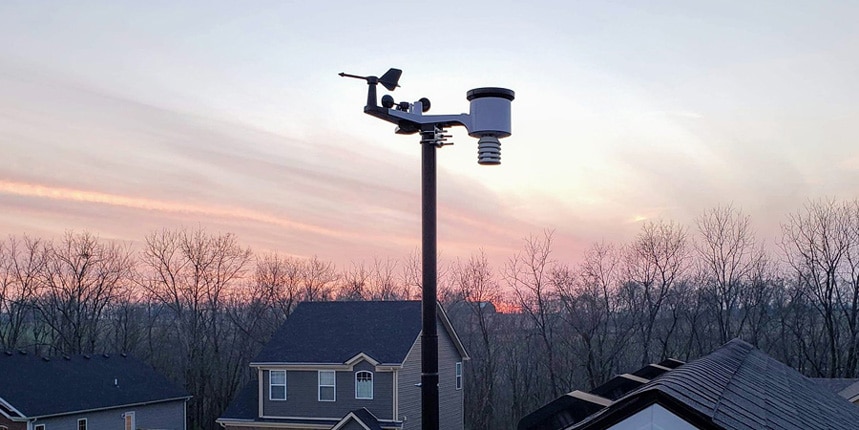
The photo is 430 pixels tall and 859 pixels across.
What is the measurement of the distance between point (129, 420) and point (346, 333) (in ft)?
34.2

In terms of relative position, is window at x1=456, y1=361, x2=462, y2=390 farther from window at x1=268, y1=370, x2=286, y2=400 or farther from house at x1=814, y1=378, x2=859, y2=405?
house at x1=814, y1=378, x2=859, y2=405

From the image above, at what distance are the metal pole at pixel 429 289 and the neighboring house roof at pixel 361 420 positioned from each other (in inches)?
742

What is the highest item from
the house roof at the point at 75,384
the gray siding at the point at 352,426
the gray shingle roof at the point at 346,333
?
the gray shingle roof at the point at 346,333

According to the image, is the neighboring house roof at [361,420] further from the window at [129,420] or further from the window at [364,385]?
the window at [129,420]

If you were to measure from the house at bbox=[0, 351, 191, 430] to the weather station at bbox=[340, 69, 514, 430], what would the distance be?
1023 inches

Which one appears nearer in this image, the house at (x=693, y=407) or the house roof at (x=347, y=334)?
the house at (x=693, y=407)

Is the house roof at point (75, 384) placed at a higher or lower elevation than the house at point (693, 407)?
lower

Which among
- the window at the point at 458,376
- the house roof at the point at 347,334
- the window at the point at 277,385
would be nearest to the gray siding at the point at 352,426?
the house roof at the point at 347,334

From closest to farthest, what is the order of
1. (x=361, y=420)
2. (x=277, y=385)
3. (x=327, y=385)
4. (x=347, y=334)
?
1. (x=361, y=420)
2. (x=327, y=385)
3. (x=277, y=385)
4. (x=347, y=334)

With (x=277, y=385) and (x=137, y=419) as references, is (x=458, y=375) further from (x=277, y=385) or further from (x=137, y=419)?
(x=137, y=419)

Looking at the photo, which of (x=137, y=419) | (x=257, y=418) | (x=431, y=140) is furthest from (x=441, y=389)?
(x=431, y=140)

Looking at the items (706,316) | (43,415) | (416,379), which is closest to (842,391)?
(706,316)

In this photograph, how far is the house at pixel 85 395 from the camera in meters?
27.1

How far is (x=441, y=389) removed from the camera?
94.1ft
